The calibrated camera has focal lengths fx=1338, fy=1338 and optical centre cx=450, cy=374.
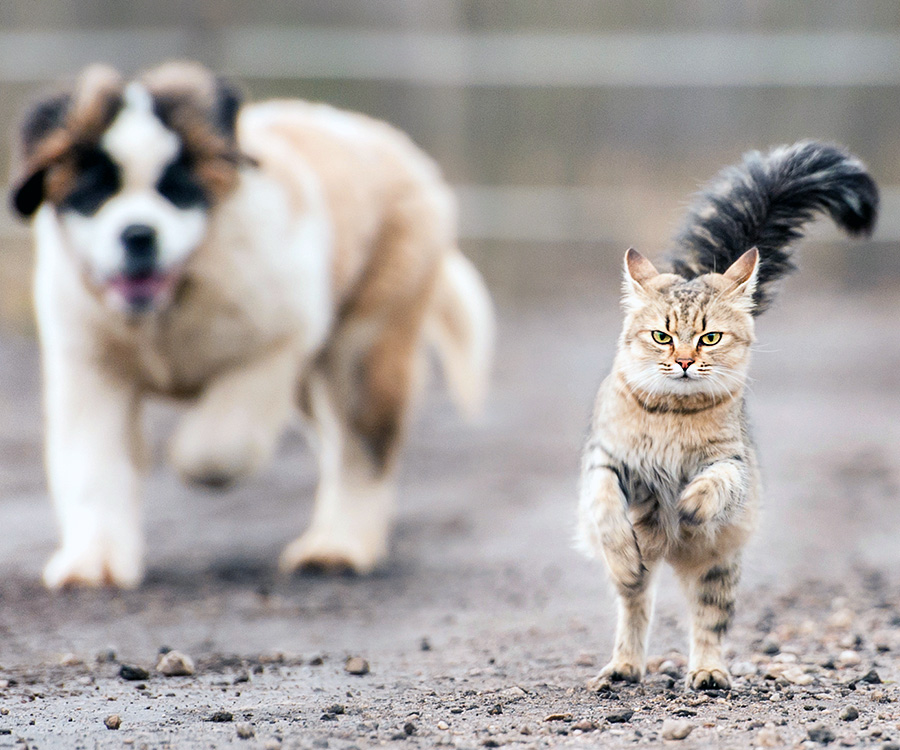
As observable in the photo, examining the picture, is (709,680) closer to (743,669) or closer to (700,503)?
(743,669)

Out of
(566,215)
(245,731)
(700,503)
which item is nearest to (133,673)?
(245,731)

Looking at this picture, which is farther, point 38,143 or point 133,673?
point 38,143

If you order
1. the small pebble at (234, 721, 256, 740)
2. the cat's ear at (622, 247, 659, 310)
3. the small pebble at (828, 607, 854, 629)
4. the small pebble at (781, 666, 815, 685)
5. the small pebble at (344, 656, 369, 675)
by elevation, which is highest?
the cat's ear at (622, 247, 659, 310)

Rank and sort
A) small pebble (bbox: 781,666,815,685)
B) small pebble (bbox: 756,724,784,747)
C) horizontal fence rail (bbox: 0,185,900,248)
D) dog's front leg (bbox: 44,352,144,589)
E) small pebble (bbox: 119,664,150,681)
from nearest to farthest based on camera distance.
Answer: small pebble (bbox: 756,724,784,747), small pebble (bbox: 781,666,815,685), small pebble (bbox: 119,664,150,681), dog's front leg (bbox: 44,352,144,589), horizontal fence rail (bbox: 0,185,900,248)

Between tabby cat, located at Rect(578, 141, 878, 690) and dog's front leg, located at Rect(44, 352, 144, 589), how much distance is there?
2344 millimetres

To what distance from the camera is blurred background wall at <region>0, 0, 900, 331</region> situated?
39.9 ft

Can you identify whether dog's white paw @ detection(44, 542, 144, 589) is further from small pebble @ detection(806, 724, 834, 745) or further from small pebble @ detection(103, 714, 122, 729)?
small pebble @ detection(806, 724, 834, 745)

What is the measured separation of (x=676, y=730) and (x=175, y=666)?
144cm

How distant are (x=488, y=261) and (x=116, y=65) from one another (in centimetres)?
372

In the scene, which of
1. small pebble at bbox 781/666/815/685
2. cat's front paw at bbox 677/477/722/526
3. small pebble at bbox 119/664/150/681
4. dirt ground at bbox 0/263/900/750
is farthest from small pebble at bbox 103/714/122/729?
small pebble at bbox 781/666/815/685

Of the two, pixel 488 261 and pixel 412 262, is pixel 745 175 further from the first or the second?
pixel 488 261

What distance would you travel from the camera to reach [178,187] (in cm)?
483

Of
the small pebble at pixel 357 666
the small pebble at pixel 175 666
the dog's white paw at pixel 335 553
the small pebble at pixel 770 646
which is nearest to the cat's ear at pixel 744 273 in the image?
the small pebble at pixel 770 646

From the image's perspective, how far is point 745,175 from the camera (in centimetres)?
305
